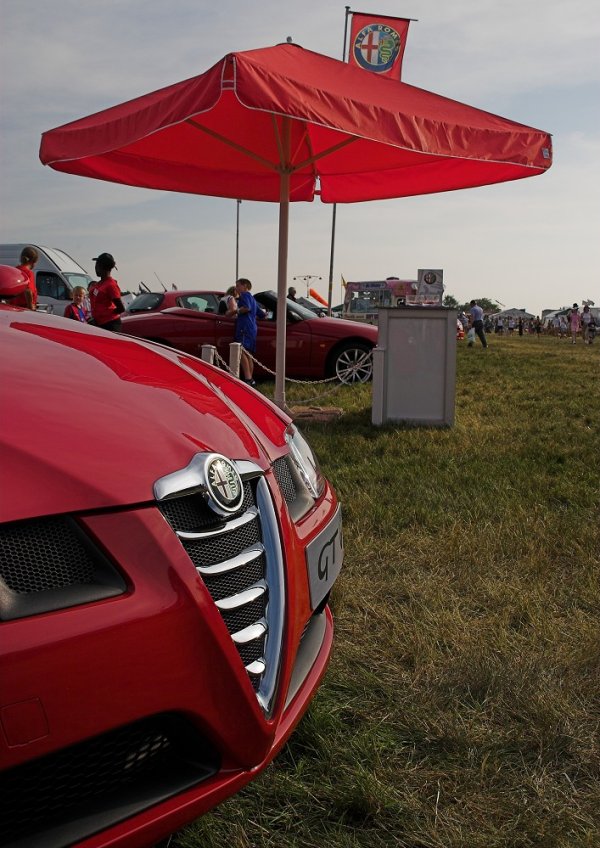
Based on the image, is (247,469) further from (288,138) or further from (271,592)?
(288,138)

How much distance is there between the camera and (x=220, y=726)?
4.27ft

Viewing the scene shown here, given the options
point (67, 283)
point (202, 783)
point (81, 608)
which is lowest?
point (202, 783)

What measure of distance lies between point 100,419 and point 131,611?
1.32 feet

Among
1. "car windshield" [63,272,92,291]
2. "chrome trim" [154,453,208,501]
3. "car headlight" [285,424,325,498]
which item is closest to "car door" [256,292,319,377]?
"car headlight" [285,424,325,498]

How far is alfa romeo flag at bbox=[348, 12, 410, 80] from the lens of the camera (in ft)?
35.9

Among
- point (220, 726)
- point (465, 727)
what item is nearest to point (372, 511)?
point (465, 727)

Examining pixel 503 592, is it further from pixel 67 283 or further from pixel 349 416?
pixel 67 283

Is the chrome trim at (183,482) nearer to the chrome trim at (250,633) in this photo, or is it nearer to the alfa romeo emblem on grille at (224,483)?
the alfa romeo emblem on grille at (224,483)

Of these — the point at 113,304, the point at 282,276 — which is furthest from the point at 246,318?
the point at 282,276

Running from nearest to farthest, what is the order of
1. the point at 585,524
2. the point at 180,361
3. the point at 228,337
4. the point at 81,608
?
the point at 81,608 < the point at 180,361 < the point at 585,524 < the point at 228,337

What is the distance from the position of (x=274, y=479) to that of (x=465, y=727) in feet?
3.40

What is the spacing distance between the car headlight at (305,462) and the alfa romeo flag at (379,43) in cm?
996

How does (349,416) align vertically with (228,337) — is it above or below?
below

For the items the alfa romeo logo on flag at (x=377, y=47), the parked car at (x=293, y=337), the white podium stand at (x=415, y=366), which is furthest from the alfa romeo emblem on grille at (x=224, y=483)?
the alfa romeo logo on flag at (x=377, y=47)
